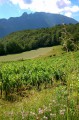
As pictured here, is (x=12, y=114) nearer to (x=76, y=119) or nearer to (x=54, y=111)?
(x=54, y=111)

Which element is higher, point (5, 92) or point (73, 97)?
point (73, 97)

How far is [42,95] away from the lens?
23.6 ft

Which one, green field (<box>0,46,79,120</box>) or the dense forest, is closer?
green field (<box>0,46,79,120</box>)

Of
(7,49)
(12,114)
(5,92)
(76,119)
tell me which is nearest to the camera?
(76,119)

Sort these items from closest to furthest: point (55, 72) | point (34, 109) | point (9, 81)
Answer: point (34, 109), point (9, 81), point (55, 72)

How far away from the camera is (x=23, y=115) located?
4.59m

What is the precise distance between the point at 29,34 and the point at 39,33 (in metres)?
7.80

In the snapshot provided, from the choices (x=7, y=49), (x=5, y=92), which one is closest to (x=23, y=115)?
(x=5, y=92)

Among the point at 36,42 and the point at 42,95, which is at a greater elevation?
the point at 36,42

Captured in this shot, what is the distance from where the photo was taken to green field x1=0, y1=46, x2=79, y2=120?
14.6ft

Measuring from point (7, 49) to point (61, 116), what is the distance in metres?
100

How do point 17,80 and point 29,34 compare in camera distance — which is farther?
point 29,34

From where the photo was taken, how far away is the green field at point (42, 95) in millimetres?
4438

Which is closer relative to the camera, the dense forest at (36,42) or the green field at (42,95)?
the green field at (42,95)
